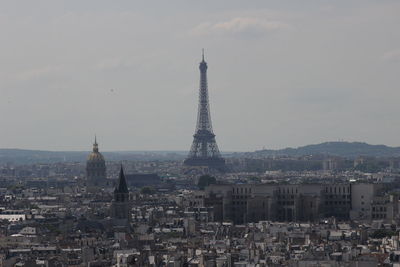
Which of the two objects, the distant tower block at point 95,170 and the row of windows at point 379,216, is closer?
the row of windows at point 379,216

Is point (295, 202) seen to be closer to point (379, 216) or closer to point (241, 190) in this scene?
point (241, 190)

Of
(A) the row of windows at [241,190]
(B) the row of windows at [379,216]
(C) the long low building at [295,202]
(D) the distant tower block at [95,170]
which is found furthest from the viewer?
(D) the distant tower block at [95,170]

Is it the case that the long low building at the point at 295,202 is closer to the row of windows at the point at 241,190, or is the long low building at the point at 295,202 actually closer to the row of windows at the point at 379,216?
the row of windows at the point at 241,190

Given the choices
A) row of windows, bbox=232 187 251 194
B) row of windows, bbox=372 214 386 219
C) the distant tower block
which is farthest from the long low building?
the distant tower block

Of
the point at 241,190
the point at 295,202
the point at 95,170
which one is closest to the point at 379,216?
the point at 295,202

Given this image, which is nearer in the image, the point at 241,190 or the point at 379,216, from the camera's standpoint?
the point at 379,216

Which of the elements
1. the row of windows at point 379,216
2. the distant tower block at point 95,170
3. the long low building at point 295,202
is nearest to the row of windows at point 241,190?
the long low building at point 295,202

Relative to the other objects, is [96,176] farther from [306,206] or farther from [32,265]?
[32,265]

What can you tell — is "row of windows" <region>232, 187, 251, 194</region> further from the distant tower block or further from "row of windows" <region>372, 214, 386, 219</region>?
the distant tower block
